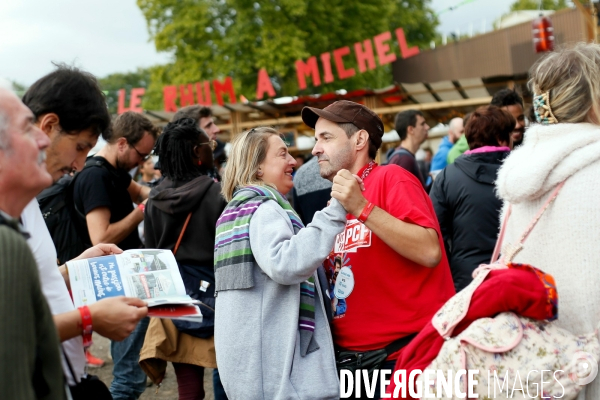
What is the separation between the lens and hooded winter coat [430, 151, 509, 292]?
4246 millimetres

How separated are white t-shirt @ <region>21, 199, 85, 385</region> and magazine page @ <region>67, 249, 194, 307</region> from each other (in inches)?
4.0

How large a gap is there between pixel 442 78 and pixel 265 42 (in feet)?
24.6

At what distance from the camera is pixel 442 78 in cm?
2698

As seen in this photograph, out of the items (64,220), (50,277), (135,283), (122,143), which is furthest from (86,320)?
(122,143)

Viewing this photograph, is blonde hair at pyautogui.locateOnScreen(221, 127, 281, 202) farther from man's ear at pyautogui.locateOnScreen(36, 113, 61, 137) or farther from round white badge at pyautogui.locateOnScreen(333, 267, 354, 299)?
man's ear at pyautogui.locateOnScreen(36, 113, 61, 137)

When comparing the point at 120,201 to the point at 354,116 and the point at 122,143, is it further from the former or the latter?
the point at 354,116

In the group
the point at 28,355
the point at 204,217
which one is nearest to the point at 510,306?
the point at 28,355

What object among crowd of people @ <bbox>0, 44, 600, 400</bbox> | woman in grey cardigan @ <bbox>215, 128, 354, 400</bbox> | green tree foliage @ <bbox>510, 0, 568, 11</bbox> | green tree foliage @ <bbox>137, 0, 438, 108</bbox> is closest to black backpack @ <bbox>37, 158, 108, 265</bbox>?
crowd of people @ <bbox>0, 44, 600, 400</bbox>

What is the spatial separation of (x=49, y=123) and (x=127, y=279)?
606mm

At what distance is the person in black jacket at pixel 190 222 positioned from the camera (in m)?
3.99

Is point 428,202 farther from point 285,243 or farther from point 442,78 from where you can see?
point 442,78

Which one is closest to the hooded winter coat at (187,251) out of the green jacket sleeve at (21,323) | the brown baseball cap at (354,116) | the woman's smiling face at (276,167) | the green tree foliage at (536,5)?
the woman's smiling face at (276,167)

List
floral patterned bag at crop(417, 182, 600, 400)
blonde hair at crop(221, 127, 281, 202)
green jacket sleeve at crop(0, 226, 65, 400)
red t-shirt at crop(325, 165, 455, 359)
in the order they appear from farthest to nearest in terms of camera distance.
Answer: blonde hair at crop(221, 127, 281, 202)
red t-shirt at crop(325, 165, 455, 359)
floral patterned bag at crop(417, 182, 600, 400)
green jacket sleeve at crop(0, 226, 65, 400)

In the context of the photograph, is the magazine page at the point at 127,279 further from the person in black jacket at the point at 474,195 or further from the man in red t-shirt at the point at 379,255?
the person in black jacket at the point at 474,195
